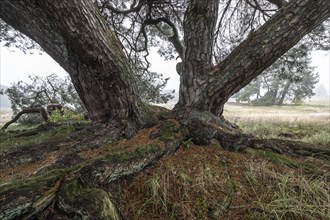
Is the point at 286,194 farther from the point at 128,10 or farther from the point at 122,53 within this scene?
the point at 128,10

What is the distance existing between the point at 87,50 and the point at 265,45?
1.96 metres

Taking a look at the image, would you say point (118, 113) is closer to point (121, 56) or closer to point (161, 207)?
point (121, 56)

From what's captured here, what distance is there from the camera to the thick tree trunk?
7.06 ft

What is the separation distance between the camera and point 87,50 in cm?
228

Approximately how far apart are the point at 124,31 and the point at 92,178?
5.50 metres

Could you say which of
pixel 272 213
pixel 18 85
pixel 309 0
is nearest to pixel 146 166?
pixel 272 213

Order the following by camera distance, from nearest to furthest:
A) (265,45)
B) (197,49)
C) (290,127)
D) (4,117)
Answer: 1. (265,45)
2. (197,49)
3. (290,127)
4. (4,117)

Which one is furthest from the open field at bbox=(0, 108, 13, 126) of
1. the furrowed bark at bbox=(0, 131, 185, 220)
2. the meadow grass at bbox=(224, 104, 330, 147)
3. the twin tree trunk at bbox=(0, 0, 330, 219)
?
the furrowed bark at bbox=(0, 131, 185, 220)

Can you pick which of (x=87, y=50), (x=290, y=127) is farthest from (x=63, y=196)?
(x=290, y=127)

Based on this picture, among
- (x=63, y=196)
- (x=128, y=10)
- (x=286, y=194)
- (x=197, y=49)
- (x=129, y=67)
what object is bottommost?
(x=286, y=194)

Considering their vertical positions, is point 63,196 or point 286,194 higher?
point 63,196

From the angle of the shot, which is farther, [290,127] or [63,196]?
[290,127]

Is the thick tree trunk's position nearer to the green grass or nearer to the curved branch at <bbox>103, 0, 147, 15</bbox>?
the green grass

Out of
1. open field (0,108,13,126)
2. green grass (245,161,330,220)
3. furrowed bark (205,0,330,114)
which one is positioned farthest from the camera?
open field (0,108,13,126)
